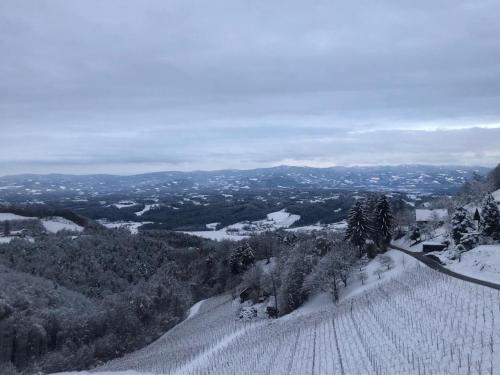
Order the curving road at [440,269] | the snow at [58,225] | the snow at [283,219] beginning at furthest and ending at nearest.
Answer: the snow at [283,219] < the snow at [58,225] < the curving road at [440,269]

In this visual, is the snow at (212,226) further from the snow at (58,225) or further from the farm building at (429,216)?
the farm building at (429,216)

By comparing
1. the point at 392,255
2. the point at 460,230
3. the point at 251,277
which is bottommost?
the point at 251,277

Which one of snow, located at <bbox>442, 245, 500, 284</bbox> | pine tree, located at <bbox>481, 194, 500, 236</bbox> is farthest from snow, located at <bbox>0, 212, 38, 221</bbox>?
pine tree, located at <bbox>481, 194, 500, 236</bbox>

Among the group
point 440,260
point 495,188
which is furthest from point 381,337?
point 495,188

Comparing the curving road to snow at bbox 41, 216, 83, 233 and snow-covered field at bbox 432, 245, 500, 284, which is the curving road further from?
snow at bbox 41, 216, 83, 233

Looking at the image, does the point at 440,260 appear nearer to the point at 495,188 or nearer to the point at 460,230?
the point at 460,230

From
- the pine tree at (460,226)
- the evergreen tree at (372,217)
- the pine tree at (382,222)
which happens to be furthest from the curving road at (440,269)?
the pine tree at (460,226)
